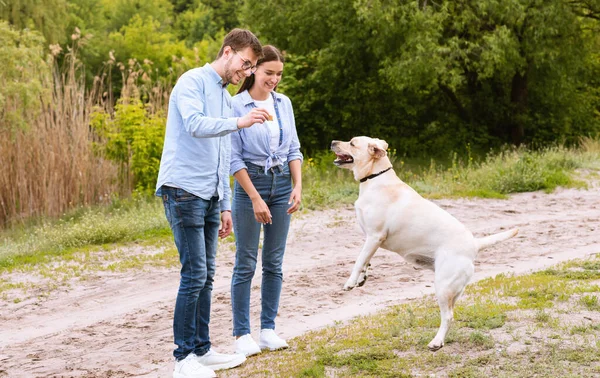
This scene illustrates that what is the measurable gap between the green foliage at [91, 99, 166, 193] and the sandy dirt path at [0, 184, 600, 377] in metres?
3.90

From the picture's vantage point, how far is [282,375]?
482 cm

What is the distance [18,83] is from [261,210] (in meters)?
8.28

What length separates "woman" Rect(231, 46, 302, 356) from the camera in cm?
483

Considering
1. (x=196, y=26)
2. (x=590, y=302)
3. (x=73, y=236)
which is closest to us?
(x=590, y=302)

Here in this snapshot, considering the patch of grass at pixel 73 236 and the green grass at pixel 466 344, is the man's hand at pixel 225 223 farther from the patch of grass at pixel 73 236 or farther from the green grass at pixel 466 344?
the patch of grass at pixel 73 236

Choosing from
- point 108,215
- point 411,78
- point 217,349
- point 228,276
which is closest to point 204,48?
point 411,78

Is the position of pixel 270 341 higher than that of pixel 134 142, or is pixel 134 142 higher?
pixel 134 142

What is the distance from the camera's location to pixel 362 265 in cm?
481

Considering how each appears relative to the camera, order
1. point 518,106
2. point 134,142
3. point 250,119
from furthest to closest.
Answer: point 518,106
point 134,142
point 250,119

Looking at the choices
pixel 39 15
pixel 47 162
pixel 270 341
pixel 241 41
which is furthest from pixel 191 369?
pixel 39 15

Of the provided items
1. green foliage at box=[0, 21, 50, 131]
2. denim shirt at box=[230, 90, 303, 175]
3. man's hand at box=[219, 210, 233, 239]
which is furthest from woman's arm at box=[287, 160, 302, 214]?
green foliage at box=[0, 21, 50, 131]

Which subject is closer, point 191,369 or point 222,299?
point 191,369

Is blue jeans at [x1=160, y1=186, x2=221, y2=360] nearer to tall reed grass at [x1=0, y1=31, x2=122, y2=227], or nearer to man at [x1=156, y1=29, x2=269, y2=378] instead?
man at [x1=156, y1=29, x2=269, y2=378]

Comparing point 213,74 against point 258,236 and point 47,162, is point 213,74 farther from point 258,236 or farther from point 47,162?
point 47,162
